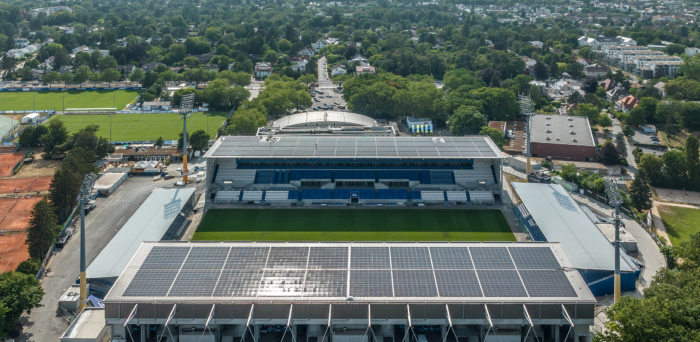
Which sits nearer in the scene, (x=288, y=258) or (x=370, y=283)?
(x=370, y=283)

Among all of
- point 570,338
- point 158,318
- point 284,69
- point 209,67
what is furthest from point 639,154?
point 209,67

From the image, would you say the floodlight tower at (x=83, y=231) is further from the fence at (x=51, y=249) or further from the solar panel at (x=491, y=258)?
the solar panel at (x=491, y=258)

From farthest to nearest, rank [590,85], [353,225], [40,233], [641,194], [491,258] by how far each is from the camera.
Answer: [590,85] → [641,194] → [353,225] → [40,233] → [491,258]

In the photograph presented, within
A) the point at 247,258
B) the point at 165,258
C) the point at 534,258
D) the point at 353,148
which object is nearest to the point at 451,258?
the point at 534,258

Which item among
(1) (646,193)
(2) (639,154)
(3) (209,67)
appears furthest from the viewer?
(3) (209,67)

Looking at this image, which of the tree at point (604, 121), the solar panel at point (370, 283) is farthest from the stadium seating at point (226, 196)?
the tree at point (604, 121)

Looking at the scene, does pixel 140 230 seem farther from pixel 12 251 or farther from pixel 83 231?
pixel 12 251

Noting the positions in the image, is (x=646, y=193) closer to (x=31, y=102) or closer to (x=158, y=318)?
(x=158, y=318)

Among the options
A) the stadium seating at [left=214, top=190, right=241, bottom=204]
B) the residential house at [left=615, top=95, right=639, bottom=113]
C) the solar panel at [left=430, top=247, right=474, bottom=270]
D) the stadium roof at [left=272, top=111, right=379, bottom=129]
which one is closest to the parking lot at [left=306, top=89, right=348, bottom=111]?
the stadium roof at [left=272, top=111, right=379, bottom=129]
